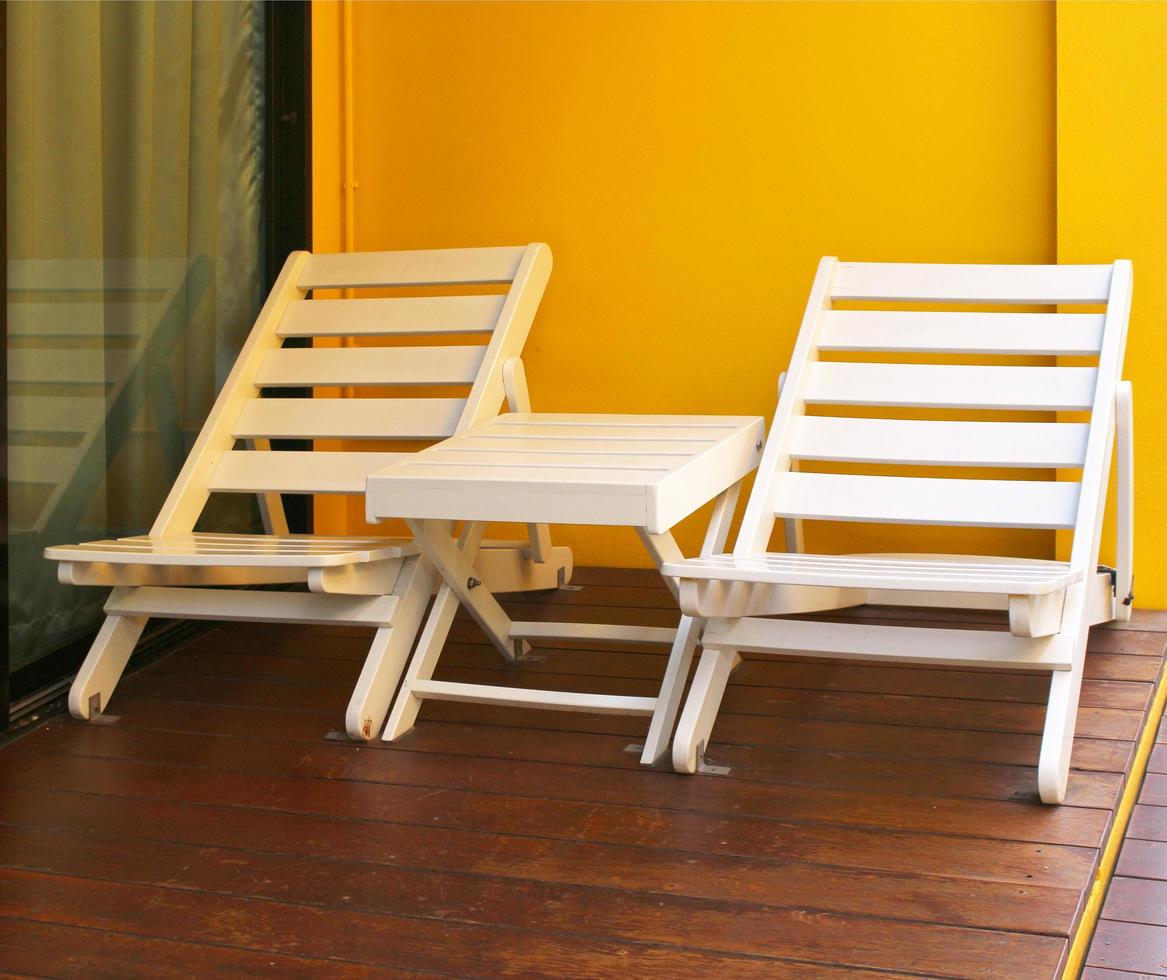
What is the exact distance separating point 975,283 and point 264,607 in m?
1.72

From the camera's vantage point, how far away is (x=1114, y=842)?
2.17 m

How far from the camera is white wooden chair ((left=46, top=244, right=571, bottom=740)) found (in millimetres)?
2725

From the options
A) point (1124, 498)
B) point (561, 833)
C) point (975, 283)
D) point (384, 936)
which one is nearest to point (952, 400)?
point (975, 283)

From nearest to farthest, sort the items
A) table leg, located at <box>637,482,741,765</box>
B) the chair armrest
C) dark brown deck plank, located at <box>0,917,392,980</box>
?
dark brown deck plank, located at <box>0,917,392,980</box>, table leg, located at <box>637,482,741,765</box>, the chair armrest

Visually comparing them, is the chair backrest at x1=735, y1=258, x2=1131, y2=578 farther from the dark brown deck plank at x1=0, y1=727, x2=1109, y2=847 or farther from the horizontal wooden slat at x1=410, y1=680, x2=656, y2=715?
the dark brown deck plank at x1=0, y1=727, x2=1109, y2=847

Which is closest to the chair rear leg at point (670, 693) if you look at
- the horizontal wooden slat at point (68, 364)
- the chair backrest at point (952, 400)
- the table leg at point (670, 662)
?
the table leg at point (670, 662)

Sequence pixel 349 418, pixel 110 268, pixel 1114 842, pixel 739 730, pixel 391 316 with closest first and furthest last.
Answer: pixel 1114 842 < pixel 739 730 < pixel 110 268 < pixel 349 418 < pixel 391 316

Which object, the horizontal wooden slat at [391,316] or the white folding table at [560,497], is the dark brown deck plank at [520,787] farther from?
the horizontal wooden slat at [391,316]

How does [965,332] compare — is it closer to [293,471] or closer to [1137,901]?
[1137,901]

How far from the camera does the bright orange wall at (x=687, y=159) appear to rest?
12.4 feet

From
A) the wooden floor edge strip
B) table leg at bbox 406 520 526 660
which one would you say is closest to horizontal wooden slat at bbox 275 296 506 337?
table leg at bbox 406 520 526 660

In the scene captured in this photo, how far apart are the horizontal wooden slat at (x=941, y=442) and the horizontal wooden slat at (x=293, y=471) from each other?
37.8 inches

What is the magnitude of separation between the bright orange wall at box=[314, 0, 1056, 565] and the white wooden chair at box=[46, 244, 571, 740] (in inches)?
14.9

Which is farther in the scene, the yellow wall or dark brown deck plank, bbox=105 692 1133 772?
the yellow wall
